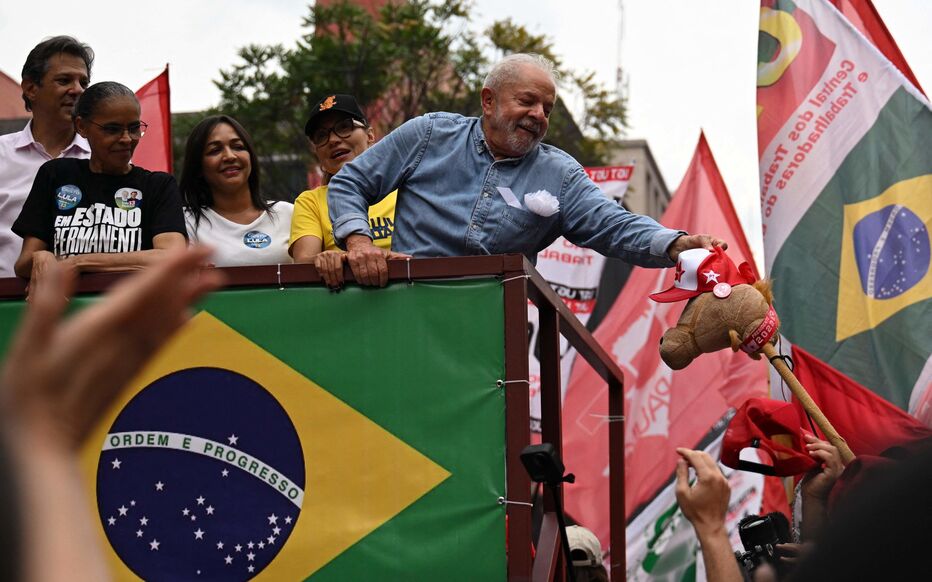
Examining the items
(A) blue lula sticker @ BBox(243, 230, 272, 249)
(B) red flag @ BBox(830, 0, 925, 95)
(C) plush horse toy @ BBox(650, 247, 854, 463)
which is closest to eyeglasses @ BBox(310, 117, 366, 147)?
(A) blue lula sticker @ BBox(243, 230, 272, 249)

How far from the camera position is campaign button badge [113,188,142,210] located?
4574mm

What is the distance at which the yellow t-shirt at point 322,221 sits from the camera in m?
5.14

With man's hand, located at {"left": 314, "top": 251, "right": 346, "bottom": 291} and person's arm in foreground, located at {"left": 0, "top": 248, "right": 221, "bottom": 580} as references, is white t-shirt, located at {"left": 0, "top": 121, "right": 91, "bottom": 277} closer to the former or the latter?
man's hand, located at {"left": 314, "top": 251, "right": 346, "bottom": 291}

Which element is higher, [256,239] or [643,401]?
[256,239]

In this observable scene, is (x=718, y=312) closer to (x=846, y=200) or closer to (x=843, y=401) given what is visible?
(x=843, y=401)

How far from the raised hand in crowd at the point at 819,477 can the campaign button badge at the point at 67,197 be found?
101 inches

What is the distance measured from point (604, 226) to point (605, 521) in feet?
18.5

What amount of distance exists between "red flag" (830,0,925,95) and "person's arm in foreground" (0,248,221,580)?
774 centimetres

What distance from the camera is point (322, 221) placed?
17.1ft

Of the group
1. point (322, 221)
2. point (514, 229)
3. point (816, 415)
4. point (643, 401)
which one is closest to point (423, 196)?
point (514, 229)

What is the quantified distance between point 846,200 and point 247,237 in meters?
4.00

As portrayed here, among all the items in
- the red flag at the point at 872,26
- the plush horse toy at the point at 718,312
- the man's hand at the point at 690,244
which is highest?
the red flag at the point at 872,26

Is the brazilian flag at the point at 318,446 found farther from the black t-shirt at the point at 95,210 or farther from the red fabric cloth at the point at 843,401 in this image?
the red fabric cloth at the point at 843,401

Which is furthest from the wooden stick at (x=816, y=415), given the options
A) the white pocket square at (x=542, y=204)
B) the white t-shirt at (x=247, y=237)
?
the white t-shirt at (x=247, y=237)
